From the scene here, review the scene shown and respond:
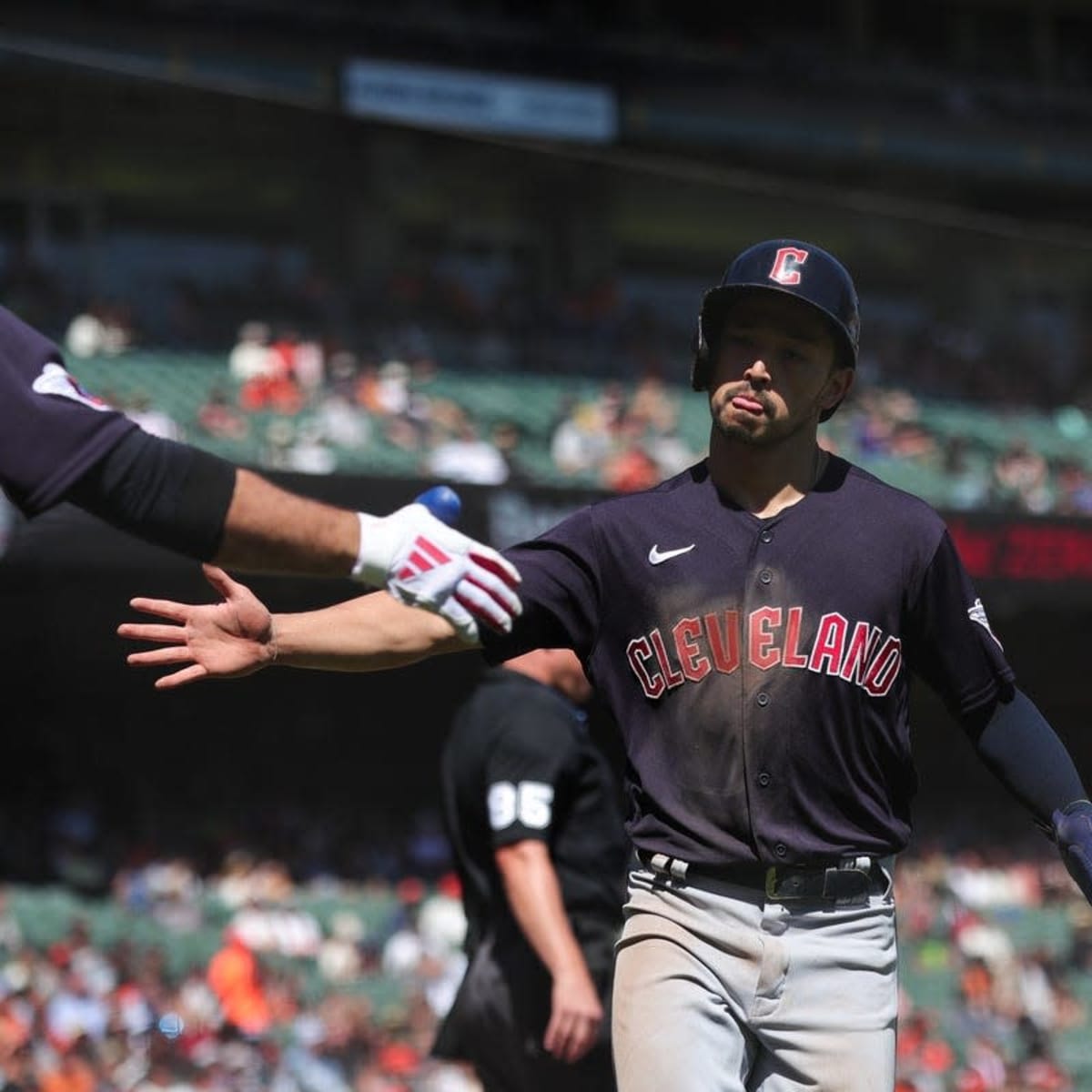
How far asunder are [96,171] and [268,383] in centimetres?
682

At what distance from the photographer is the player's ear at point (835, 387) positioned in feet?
12.4

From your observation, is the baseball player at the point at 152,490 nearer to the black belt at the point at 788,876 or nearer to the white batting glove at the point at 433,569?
the white batting glove at the point at 433,569

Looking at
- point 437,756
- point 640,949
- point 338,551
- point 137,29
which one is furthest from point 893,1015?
point 137,29

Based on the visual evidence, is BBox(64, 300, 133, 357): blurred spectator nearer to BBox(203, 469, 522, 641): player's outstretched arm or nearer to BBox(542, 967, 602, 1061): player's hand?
BBox(542, 967, 602, 1061): player's hand

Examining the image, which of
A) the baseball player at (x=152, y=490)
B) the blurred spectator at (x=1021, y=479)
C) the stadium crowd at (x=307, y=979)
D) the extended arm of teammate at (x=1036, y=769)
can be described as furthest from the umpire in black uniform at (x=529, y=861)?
the blurred spectator at (x=1021, y=479)

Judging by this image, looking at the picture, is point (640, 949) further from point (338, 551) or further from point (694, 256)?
point (694, 256)

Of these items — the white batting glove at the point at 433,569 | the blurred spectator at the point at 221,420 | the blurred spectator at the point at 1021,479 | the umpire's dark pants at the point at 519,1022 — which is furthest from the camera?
the blurred spectator at the point at 1021,479

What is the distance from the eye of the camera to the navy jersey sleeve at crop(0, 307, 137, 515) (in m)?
2.84

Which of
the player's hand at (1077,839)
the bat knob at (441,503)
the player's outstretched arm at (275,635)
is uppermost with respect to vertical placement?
the bat knob at (441,503)

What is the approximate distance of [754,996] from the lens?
342 centimetres

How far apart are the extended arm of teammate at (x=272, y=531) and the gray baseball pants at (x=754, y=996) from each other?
72 cm

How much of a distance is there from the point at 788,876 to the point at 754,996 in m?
0.22

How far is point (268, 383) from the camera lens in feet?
45.8

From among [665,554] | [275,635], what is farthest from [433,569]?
[665,554]
